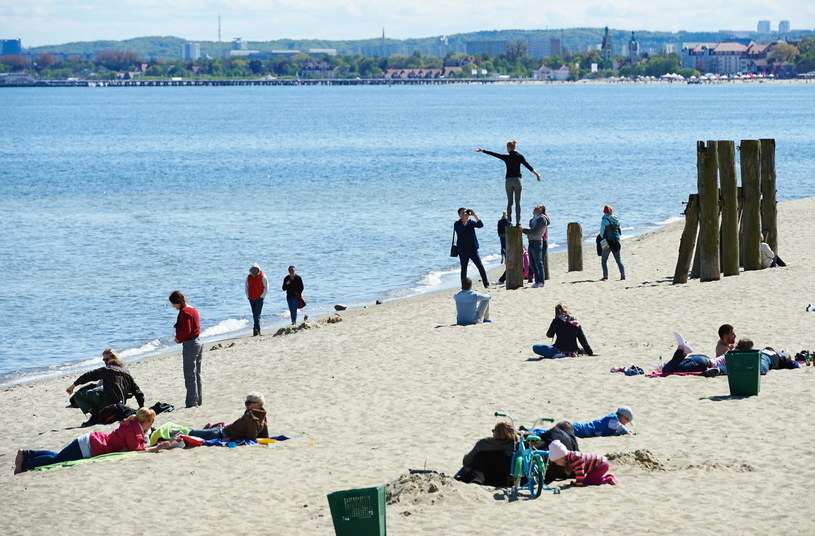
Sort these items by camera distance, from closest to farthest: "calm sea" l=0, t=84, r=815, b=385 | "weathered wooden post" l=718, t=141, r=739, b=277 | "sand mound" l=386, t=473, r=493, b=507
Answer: "sand mound" l=386, t=473, r=493, b=507 < "weathered wooden post" l=718, t=141, r=739, b=277 < "calm sea" l=0, t=84, r=815, b=385

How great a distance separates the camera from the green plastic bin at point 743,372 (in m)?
12.6

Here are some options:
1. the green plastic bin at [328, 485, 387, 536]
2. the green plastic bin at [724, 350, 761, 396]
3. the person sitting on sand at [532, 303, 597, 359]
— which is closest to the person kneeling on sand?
the person sitting on sand at [532, 303, 597, 359]

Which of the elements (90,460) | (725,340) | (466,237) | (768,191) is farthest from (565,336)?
(768,191)

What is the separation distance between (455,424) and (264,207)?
36038mm

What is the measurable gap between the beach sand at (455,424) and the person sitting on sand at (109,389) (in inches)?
14.2

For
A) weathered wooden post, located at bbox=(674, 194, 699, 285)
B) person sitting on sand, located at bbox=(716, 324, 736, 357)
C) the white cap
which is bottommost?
the white cap

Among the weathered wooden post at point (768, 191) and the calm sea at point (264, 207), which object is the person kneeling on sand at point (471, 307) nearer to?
the calm sea at point (264, 207)

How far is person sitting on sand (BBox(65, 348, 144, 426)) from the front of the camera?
13.8 metres

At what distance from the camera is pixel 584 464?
33.6 ft

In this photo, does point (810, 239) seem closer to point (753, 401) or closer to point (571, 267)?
point (571, 267)

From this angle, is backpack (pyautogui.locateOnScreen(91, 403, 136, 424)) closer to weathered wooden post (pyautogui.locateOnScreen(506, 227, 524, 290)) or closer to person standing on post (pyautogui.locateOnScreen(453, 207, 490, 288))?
person standing on post (pyautogui.locateOnScreen(453, 207, 490, 288))

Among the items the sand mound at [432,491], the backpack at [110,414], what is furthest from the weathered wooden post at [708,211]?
the sand mound at [432,491]

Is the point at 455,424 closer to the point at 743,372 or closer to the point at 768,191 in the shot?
the point at 743,372

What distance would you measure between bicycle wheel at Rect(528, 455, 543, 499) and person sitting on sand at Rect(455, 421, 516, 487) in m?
0.34
